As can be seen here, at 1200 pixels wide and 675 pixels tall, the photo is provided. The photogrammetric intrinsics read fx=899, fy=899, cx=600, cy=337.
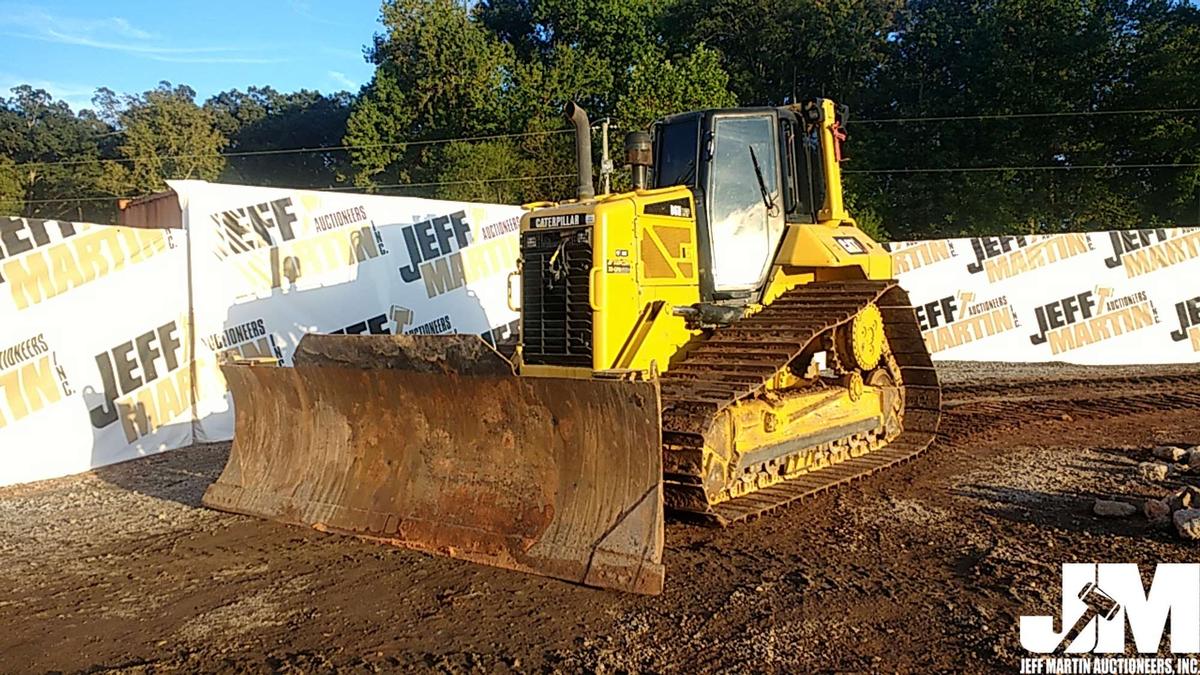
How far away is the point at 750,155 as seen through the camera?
22.8 feet

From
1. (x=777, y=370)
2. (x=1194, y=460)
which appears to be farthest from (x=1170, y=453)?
(x=777, y=370)

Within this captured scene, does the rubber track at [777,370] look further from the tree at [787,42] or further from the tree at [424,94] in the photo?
the tree at [787,42]

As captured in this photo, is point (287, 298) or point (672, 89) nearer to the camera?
point (287, 298)

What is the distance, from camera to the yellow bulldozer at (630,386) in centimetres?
505

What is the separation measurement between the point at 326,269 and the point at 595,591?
764cm

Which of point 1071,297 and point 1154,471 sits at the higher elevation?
point 1071,297

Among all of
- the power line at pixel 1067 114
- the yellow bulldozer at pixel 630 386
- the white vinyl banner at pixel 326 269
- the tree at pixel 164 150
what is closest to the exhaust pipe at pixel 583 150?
the yellow bulldozer at pixel 630 386

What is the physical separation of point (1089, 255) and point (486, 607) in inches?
571

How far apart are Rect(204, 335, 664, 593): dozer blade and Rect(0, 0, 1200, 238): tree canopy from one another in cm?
1856

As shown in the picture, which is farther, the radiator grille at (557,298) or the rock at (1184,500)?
the radiator grille at (557,298)

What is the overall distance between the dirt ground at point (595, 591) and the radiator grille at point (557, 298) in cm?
144

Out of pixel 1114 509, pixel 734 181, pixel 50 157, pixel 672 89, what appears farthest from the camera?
pixel 50 157

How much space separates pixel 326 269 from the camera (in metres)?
11.1

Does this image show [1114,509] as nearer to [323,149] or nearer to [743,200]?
[743,200]
